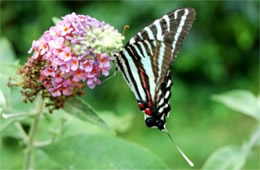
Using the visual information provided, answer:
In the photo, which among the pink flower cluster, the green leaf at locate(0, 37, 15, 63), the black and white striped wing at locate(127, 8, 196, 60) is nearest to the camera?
the pink flower cluster

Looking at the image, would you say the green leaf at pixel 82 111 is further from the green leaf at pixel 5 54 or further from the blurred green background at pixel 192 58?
the blurred green background at pixel 192 58

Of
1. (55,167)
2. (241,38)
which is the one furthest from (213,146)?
(55,167)

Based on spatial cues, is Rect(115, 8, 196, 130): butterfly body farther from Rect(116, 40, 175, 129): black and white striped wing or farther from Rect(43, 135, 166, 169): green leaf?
Rect(43, 135, 166, 169): green leaf

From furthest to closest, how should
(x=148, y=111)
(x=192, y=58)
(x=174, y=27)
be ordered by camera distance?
(x=192, y=58) < (x=148, y=111) < (x=174, y=27)

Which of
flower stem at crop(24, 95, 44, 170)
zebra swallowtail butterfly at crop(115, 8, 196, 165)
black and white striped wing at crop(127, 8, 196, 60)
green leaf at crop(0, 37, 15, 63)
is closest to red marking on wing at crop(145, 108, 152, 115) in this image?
zebra swallowtail butterfly at crop(115, 8, 196, 165)

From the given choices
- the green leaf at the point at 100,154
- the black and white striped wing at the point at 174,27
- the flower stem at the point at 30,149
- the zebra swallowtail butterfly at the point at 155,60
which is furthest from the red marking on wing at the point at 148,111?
the flower stem at the point at 30,149

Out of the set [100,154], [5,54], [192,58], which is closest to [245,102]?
[100,154]

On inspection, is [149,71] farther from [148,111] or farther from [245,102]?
[245,102]
